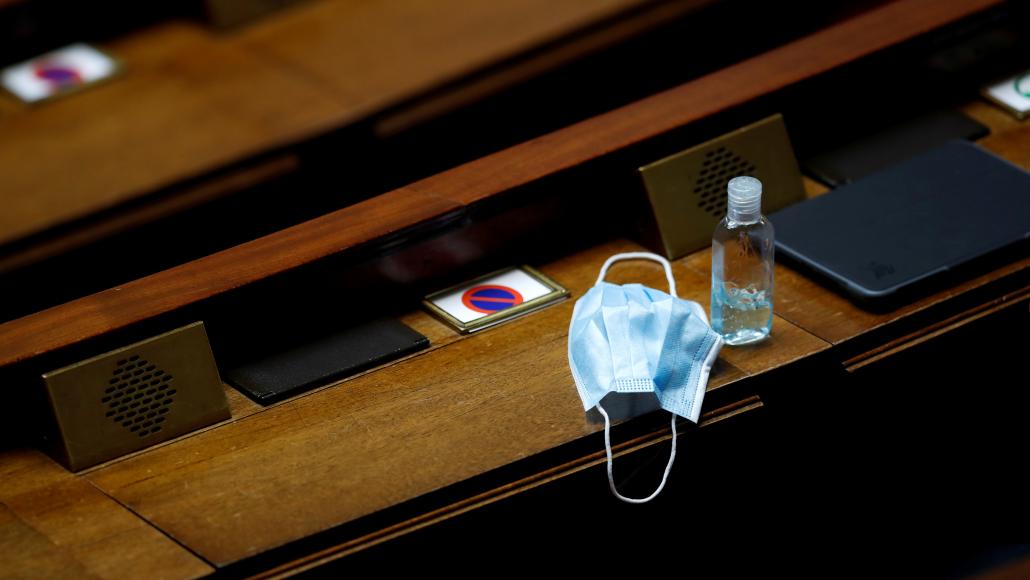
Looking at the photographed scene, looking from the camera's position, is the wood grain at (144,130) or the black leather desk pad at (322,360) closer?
the black leather desk pad at (322,360)

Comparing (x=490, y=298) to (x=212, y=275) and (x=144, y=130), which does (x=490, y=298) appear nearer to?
(x=212, y=275)

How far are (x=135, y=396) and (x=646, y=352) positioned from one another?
2.12 ft

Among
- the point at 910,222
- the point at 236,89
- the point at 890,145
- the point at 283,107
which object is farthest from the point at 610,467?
the point at 236,89

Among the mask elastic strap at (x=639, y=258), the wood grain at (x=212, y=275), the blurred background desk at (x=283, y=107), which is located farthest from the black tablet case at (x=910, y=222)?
the blurred background desk at (x=283, y=107)

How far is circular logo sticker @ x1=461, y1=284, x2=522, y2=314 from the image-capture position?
2.11 m

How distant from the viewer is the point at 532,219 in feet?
7.28

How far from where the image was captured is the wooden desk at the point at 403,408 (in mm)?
1743

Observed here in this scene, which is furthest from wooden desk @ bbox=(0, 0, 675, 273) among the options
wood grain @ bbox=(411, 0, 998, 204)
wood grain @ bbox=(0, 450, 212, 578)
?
wood grain @ bbox=(0, 450, 212, 578)

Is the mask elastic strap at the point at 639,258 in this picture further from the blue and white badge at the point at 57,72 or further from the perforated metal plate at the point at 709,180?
the blue and white badge at the point at 57,72

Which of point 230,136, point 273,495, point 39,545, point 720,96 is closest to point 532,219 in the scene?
point 720,96

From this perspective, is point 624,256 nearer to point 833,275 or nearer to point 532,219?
point 532,219

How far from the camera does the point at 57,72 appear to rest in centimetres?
335

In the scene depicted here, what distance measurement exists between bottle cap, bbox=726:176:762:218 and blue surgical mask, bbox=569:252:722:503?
0.46ft

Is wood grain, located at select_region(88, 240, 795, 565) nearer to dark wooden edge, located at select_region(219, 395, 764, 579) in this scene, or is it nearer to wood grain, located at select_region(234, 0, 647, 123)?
dark wooden edge, located at select_region(219, 395, 764, 579)
